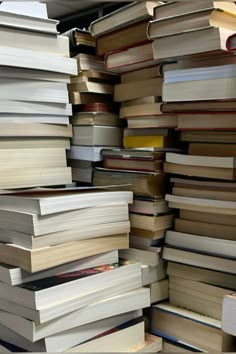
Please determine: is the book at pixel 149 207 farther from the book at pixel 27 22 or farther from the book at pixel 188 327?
the book at pixel 27 22

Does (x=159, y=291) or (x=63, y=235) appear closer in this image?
(x=63, y=235)

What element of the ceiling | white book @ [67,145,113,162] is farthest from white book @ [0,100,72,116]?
the ceiling

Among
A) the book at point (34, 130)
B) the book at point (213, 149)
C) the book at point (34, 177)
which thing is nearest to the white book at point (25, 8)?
the book at point (34, 130)

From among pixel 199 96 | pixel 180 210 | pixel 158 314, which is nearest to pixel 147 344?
pixel 158 314

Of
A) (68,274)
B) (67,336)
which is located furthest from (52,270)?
(67,336)

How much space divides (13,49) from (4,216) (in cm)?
40

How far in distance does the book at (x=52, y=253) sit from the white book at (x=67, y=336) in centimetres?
15

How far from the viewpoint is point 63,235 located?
944 mm

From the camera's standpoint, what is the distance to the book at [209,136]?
993mm

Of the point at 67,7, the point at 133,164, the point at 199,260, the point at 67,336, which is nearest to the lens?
the point at 67,336

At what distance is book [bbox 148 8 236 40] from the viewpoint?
0.94 metres

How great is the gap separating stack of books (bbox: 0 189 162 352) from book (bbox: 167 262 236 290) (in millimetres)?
98

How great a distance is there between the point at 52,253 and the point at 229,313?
1.22ft

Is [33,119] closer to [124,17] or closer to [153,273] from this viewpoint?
[124,17]
